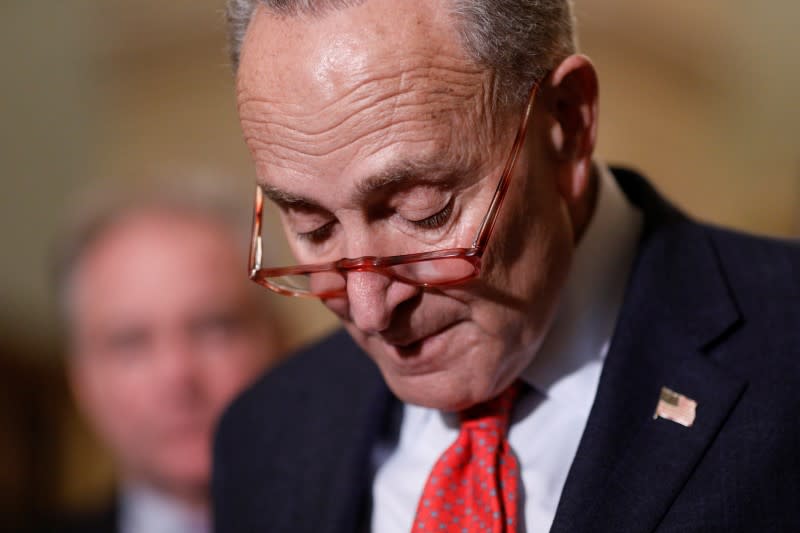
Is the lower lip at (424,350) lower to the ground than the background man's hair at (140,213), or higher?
higher

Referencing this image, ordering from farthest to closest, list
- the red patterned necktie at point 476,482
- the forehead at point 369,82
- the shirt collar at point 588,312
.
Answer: the shirt collar at point 588,312 → the red patterned necktie at point 476,482 → the forehead at point 369,82

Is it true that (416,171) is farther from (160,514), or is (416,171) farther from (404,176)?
(160,514)

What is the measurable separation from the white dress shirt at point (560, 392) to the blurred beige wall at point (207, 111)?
66.5 inches

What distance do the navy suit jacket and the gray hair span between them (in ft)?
1.29

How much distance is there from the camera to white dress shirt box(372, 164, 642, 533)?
154 centimetres

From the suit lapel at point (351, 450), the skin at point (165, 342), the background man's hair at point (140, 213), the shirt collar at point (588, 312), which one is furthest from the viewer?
the background man's hair at point (140, 213)

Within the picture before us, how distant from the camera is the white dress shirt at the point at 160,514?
3074 millimetres

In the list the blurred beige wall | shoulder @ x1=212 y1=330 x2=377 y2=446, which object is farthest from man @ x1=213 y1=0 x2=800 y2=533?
the blurred beige wall

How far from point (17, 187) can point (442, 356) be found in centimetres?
438

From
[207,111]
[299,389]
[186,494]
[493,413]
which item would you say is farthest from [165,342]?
[207,111]

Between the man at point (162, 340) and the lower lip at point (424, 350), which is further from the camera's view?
the man at point (162, 340)

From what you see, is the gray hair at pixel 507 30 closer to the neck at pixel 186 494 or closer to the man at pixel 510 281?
the man at pixel 510 281

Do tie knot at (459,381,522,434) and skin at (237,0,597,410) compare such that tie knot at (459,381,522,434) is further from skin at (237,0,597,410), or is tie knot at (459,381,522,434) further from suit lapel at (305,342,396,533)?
suit lapel at (305,342,396,533)

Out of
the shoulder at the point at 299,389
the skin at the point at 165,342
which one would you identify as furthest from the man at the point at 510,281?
the skin at the point at 165,342
